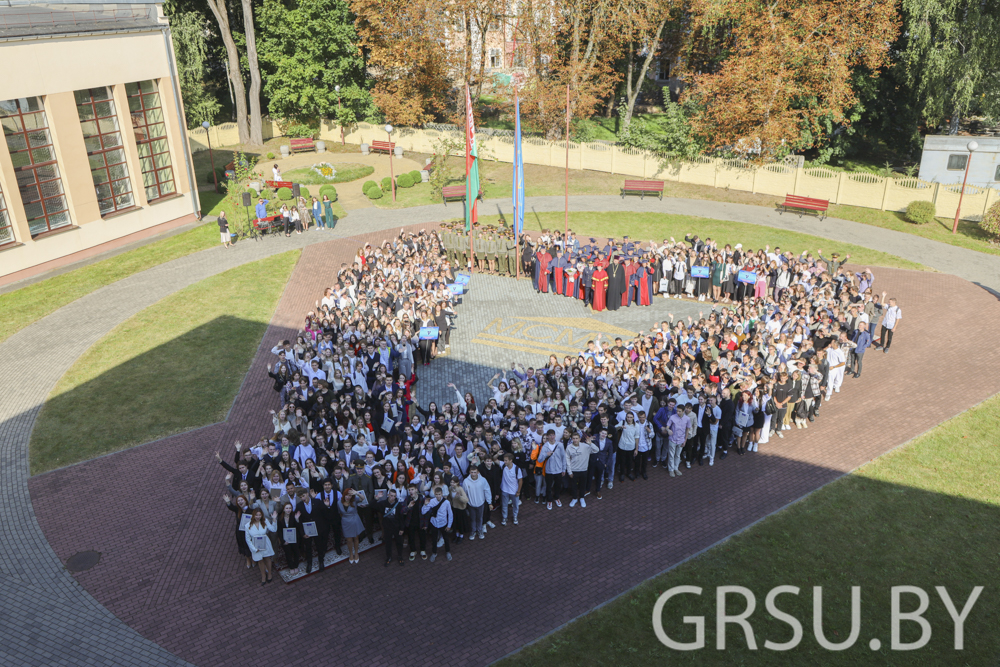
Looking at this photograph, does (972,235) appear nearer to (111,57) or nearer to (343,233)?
(343,233)

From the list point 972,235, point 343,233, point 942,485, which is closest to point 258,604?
point 942,485

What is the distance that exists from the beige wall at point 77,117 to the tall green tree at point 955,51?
108ft

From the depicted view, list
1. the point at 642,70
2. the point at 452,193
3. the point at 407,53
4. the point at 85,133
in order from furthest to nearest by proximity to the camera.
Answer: the point at 642,70
the point at 407,53
the point at 452,193
the point at 85,133

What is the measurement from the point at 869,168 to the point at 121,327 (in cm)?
3720

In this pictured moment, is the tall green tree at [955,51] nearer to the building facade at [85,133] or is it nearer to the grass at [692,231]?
the grass at [692,231]

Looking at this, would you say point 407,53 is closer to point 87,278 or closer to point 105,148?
point 105,148

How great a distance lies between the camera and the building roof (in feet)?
84.9

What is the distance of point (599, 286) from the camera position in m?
23.4

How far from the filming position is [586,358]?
1736 centimetres

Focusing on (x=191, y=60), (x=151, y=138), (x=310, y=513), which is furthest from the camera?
(x=191, y=60)

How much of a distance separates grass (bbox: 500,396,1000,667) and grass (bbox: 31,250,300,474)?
1159 cm

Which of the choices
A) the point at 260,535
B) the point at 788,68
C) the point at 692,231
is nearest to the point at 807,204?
the point at 692,231

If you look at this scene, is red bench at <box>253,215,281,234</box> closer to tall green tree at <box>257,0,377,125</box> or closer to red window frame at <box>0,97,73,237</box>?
red window frame at <box>0,97,73,237</box>

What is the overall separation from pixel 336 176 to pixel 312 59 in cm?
992
